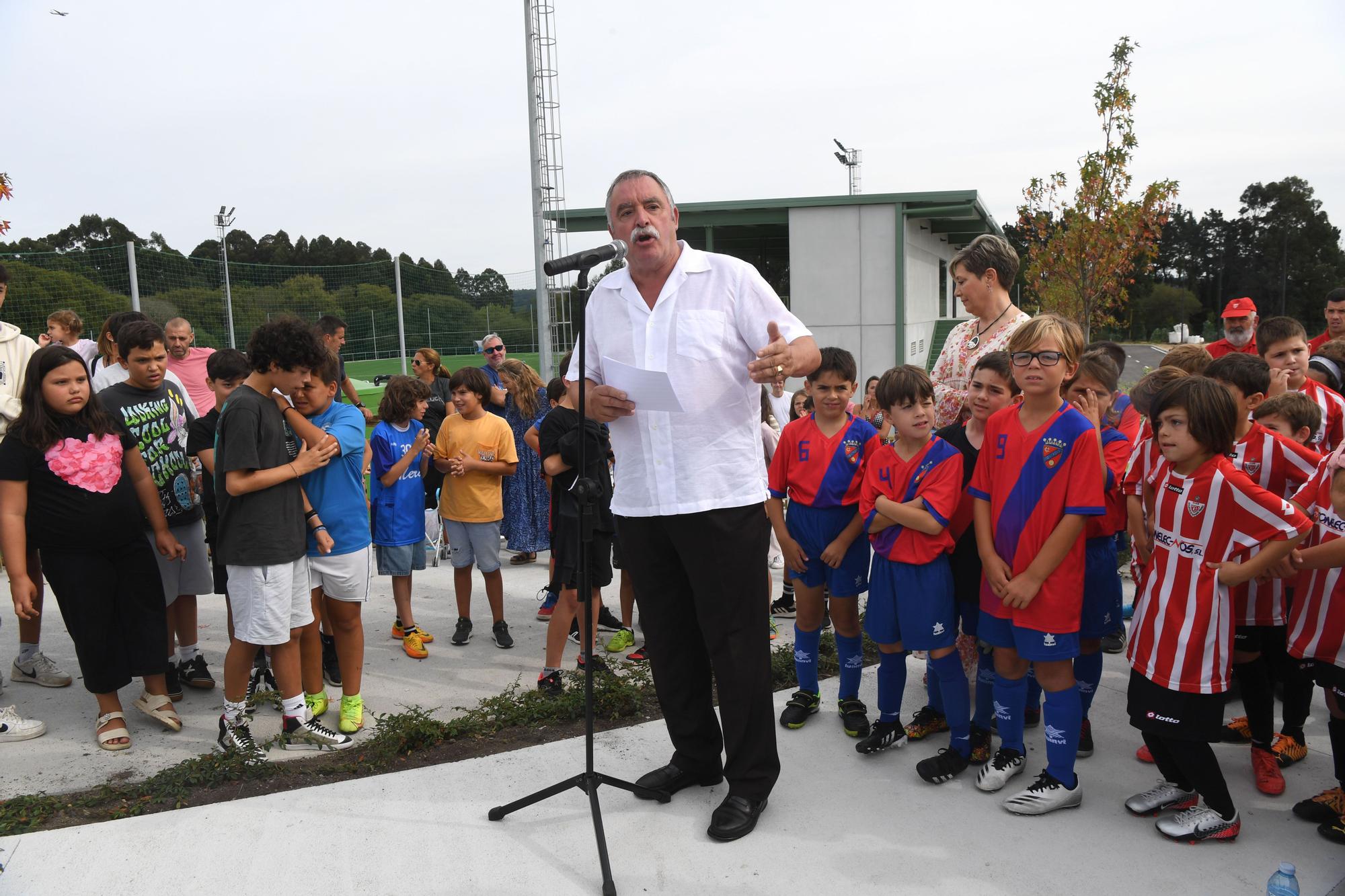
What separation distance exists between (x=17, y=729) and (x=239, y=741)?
1265 millimetres

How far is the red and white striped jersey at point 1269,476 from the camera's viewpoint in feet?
10.9

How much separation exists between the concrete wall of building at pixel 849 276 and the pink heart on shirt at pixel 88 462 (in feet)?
48.7

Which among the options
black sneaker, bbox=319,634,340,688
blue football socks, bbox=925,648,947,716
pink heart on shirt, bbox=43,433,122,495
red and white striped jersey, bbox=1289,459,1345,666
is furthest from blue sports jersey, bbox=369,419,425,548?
red and white striped jersey, bbox=1289,459,1345,666

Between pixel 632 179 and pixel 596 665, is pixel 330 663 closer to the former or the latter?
pixel 596 665

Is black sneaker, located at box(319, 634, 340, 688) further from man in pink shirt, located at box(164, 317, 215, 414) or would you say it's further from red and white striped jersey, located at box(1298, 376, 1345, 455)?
red and white striped jersey, located at box(1298, 376, 1345, 455)

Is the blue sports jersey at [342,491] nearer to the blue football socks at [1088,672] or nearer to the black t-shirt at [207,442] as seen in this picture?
the black t-shirt at [207,442]

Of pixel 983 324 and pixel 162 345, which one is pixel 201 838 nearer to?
pixel 162 345

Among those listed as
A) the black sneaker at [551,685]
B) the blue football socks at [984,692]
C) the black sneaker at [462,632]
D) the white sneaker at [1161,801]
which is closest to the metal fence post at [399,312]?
the black sneaker at [462,632]

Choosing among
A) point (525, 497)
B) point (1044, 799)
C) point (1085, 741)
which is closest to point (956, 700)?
point (1044, 799)

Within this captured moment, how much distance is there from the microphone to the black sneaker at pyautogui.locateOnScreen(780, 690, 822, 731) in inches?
83.0

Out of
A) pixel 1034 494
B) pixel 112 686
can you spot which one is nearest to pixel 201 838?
pixel 112 686

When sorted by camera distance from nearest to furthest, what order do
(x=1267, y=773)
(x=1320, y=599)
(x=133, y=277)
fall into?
(x=1320, y=599) < (x=1267, y=773) < (x=133, y=277)

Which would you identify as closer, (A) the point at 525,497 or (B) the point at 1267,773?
(B) the point at 1267,773

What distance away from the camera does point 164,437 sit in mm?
4586
